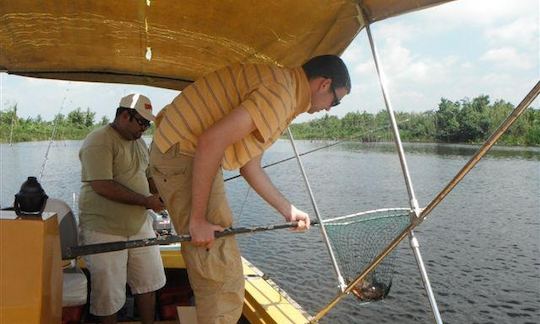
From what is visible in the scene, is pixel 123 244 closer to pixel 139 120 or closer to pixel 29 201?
pixel 29 201

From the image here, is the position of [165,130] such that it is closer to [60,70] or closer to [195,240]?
[195,240]

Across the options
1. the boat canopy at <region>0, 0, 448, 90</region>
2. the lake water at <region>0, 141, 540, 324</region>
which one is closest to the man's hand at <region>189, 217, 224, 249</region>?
the boat canopy at <region>0, 0, 448, 90</region>

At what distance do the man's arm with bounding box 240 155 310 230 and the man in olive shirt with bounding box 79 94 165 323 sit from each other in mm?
969

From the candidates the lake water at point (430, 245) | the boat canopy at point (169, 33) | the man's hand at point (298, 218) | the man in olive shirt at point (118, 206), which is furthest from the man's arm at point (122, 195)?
the lake water at point (430, 245)

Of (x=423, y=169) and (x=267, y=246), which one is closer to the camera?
(x=267, y=246)

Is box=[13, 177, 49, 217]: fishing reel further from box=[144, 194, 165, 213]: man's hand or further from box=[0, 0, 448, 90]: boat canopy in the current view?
box=[144, 194, 165, 213]: man's hand

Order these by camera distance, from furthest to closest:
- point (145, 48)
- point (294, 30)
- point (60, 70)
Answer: point (60, 70) → point (145, 48) → point (294, 30)

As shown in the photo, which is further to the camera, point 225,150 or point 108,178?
point 108,178

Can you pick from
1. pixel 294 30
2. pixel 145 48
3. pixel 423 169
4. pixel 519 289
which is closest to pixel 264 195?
pixel 294 30

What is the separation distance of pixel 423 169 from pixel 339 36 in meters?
29.0

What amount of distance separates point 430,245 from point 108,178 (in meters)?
13.4

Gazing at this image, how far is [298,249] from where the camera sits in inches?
553

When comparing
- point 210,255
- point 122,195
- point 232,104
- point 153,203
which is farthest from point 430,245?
point 232,104

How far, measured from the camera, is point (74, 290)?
9.30 ft
